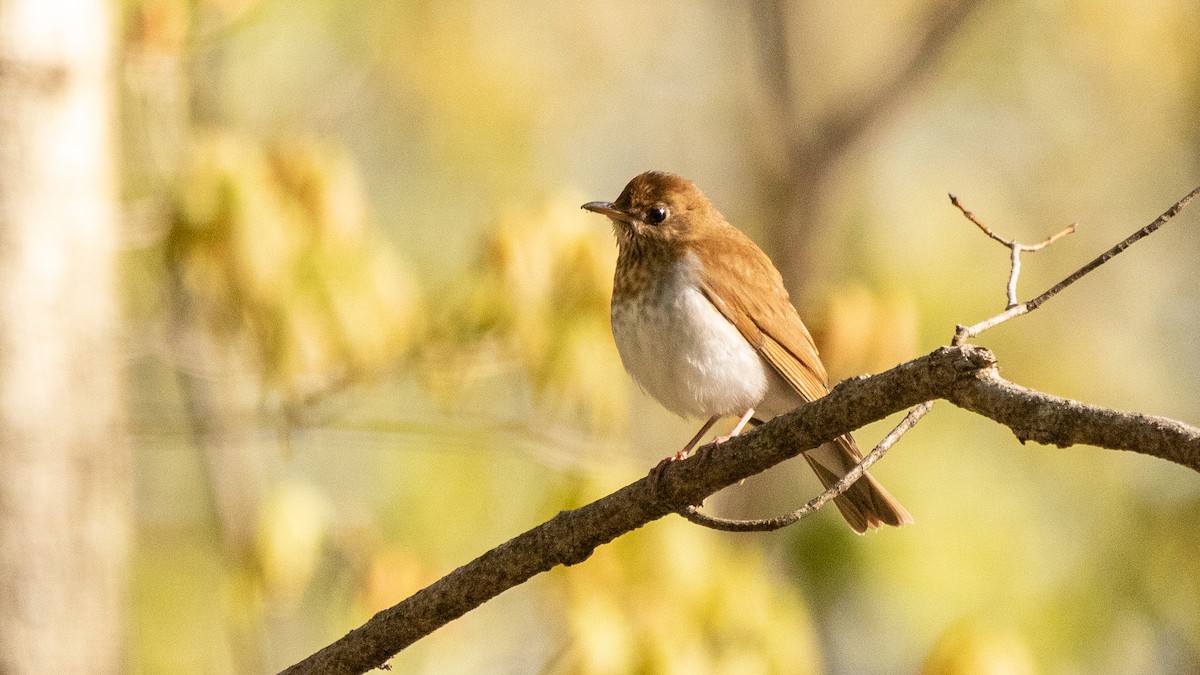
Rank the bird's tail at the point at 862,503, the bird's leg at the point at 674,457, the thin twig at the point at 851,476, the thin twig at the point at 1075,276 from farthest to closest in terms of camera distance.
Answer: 1. the bird's tail at the point at 862,503
2. the bird's leg at the point at 674,457
3. the thin twig at the point at 851,476
4. the thin twig at the point at 1075,276

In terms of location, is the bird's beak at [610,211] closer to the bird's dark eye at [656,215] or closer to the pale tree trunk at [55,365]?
the bird's dark eye at [656,215]

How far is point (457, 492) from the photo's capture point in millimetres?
11859

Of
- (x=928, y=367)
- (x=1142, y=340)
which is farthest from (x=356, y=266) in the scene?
(x=1142, y=340)

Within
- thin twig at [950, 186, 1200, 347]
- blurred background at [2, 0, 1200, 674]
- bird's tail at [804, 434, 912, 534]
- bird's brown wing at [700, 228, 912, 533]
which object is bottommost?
thin twig at [950, 186, 1200, 347]

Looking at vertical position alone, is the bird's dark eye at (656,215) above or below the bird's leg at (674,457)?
above

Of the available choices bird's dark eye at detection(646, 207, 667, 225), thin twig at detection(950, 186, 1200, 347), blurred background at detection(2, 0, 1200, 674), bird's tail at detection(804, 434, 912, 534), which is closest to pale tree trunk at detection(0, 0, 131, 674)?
blurred background at detection(2, 0, 1200, 674)

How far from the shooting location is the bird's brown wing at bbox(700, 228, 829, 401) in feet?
16.0

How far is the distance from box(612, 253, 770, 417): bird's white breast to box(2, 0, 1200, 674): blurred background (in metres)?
0.62

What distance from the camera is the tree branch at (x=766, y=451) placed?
6.97 feet

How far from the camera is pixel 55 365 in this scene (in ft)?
16.6

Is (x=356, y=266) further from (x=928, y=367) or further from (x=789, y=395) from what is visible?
(x=928, y=367)

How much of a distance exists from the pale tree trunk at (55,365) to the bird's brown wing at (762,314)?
8.01 feet

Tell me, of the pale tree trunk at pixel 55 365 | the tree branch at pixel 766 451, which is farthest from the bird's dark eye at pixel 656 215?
the pale tree trunk at pixel 55 365

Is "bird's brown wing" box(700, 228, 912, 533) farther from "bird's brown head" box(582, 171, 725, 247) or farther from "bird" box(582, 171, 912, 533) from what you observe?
"bird's brown head" box(582, 171, 725, 247)
